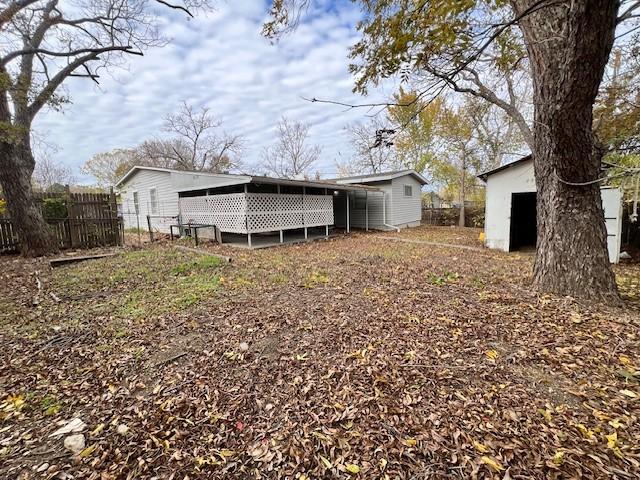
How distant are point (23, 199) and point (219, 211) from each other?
537 centimetres

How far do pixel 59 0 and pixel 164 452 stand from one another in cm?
1273

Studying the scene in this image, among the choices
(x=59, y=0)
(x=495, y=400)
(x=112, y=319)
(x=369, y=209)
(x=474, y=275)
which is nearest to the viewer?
(x=495, y=400)

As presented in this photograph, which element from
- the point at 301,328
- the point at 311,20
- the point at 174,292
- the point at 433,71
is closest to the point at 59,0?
the point at 311,20

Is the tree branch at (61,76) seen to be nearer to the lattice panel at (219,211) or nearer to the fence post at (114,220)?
the fence post at (114,220)

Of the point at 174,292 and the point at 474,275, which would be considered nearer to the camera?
the point at 174,292

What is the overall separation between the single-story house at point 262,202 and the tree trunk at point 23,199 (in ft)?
12.3

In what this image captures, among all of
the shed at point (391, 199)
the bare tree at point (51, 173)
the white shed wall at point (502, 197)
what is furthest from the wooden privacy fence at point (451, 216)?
the bare tree at point (51, 173)

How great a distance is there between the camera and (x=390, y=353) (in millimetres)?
2658

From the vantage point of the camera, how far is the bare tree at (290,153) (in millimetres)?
30219

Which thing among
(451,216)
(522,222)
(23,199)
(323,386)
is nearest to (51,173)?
(23,199)

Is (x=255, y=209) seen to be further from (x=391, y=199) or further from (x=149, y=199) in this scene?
(x=149, y=199)

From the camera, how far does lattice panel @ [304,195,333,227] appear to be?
11948 millimetres

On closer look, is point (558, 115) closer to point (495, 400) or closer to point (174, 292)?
point (495, 400)

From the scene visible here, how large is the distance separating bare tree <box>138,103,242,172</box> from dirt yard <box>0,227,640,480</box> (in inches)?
1047
